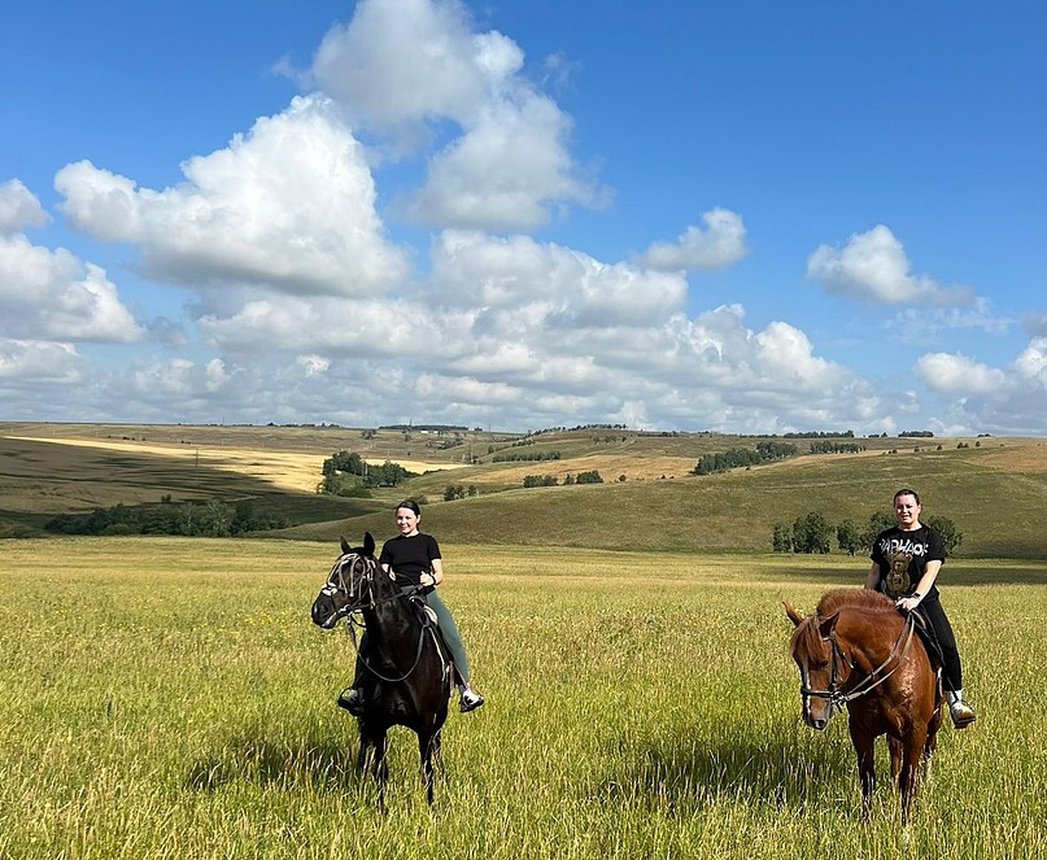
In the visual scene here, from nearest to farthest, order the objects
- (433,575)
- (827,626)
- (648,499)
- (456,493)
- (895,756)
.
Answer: (827,626)
(895,756)
(433,575)
(648,499)
(456,493)

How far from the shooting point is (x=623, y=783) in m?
7.92

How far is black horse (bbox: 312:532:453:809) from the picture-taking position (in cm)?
753

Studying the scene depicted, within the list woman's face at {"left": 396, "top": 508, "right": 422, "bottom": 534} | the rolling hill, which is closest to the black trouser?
woman's face at {"left": 396, "top": 508, "right": 422, "bottom": 534}

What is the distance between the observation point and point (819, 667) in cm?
679

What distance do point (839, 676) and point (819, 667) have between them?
0.64ft

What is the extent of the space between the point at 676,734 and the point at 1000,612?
25.1 m

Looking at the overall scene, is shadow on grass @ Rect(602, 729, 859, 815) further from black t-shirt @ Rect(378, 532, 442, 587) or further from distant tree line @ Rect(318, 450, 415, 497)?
distant tree line @ Rect(318, 450, 415, 497)

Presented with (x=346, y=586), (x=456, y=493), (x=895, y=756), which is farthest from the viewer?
(x=456, y=493)

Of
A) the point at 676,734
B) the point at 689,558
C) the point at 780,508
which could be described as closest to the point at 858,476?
the point at 780,508

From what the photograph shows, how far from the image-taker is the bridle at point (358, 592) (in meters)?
7.26

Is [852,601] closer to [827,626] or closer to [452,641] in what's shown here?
[827,626]

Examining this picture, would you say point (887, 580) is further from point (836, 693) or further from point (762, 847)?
point (762, 847)

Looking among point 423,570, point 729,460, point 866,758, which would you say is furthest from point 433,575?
point 729,460

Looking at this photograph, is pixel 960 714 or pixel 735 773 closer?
pixel 960 714
